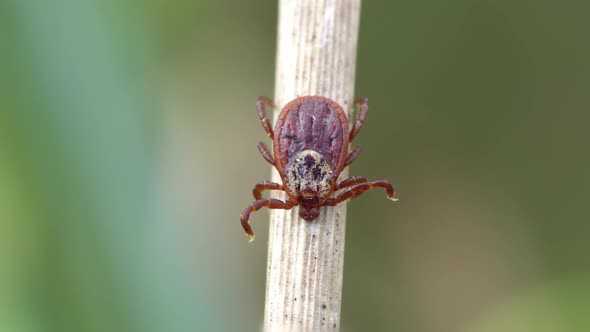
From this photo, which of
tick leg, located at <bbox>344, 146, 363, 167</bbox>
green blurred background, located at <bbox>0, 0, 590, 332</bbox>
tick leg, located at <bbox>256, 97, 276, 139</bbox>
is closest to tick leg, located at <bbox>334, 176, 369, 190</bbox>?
tick leg, located at <bbox>344, 146, 363, 167</bbox>

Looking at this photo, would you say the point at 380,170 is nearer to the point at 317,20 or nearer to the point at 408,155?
the point at 408,155

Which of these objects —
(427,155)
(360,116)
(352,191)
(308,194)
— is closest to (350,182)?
(352,191)

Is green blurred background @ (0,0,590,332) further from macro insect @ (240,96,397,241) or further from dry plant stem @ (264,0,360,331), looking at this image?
dry plant stem @ (264,0,360,331)

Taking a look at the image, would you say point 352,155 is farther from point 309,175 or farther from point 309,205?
point 309,205

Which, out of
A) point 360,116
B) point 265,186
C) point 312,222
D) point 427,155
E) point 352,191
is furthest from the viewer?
point 427,155

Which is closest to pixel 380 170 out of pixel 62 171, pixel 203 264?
pixel 203 264

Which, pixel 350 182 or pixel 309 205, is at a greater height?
pixel 350 182

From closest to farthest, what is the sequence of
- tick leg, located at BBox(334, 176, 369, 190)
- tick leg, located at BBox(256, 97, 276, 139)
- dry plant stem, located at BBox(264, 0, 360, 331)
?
1. dry plant stem, located at BBox(264, 0, 360, 331)
2. tick leg, located at BBox(334, 176, 369, 190)
3. tick leg, located at BBox(256, 97, 276, 139)
